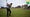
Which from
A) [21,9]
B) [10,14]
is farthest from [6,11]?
[21,9]

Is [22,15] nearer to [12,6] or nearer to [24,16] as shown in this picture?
[24,16]

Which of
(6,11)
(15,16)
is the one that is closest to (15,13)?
(15,16)

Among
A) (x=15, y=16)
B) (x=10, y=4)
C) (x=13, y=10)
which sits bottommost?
(x=15, y=16)

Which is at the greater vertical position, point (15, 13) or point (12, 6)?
point (12, 6)

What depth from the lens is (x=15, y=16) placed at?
82cm

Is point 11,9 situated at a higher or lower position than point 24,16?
higher

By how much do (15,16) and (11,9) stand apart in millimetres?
141

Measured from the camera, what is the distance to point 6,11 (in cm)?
79

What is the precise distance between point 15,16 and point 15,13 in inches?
2.1

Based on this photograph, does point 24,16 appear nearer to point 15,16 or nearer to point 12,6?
point 15,16

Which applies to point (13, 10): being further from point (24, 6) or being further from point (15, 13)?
point (24, 6)

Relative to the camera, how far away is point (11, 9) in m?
0.80

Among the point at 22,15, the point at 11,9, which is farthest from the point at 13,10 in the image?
the point at 22,15

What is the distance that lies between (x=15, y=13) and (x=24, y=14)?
0.16 m
